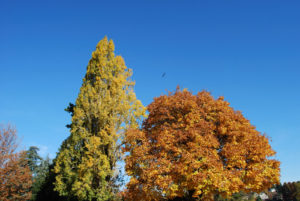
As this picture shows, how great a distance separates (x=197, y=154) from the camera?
11.7 m

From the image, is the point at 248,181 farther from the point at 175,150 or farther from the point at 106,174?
the point at 106,174

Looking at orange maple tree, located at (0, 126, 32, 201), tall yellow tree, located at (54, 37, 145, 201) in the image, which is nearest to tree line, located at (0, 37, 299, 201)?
tall yellow tree, located at (54, 37, 145, 201)

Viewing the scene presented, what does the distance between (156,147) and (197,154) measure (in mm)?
2876

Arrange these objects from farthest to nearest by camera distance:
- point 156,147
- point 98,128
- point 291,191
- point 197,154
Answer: point 291,191
point 98,128
point 156,147
point 197,154

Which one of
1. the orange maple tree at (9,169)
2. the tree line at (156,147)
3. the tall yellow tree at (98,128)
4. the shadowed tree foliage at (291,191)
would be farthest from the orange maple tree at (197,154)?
the shadowed tree foliage at (291,191)

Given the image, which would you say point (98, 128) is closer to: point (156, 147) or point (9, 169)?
point (156, 147)

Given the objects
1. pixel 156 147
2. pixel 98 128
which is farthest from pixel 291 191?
pixel 98 128

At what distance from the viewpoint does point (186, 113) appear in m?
14.2

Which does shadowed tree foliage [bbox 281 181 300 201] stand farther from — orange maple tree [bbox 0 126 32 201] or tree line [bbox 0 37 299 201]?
orange maple tree [bbox 0 126 32 201]

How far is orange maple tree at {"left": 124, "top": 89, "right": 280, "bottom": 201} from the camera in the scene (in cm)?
1140

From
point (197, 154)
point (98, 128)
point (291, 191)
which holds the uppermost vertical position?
point (291, 191)

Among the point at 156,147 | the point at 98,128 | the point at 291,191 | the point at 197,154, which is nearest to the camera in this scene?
the point at 197,154

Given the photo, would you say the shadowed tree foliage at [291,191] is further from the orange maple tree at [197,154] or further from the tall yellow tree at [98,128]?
the tall yellow tree at [98,128]

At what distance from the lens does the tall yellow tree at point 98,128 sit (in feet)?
46.3
